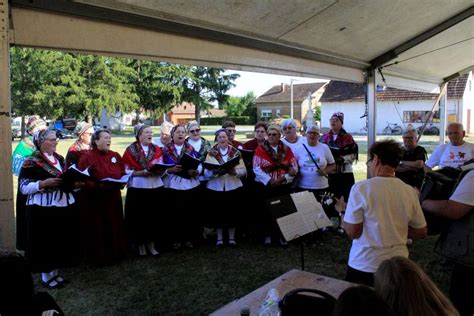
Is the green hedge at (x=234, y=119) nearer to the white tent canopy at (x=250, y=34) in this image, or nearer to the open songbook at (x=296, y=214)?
the white tent canopy at (x=250, y=34)

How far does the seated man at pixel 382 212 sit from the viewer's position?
254 cm

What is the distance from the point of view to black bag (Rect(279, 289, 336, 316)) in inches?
69.7

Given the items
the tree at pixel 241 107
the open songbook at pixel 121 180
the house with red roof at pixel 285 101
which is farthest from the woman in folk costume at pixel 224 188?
the tree at pixel 241 107

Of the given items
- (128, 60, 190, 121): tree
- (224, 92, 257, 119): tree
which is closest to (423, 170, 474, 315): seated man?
(128, 60, 190, 121): tree

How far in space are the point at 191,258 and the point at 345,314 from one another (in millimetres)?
4226

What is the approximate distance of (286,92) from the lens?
61.5m

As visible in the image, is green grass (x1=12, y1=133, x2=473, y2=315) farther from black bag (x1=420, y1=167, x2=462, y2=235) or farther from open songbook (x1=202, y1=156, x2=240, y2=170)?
black bag (x1=420, y1=167, x2=462, y2=235)

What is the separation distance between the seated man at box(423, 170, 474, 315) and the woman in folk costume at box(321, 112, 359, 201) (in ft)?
11.7

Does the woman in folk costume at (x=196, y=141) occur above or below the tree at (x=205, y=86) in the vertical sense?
below

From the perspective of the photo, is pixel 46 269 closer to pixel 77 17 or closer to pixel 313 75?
pixel 77 17

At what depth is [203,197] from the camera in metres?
6.00

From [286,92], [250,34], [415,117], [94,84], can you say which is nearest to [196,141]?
[250,34]

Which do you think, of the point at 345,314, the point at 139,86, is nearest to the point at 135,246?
the point at 345,314

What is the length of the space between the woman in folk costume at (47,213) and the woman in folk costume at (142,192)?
0.87m
